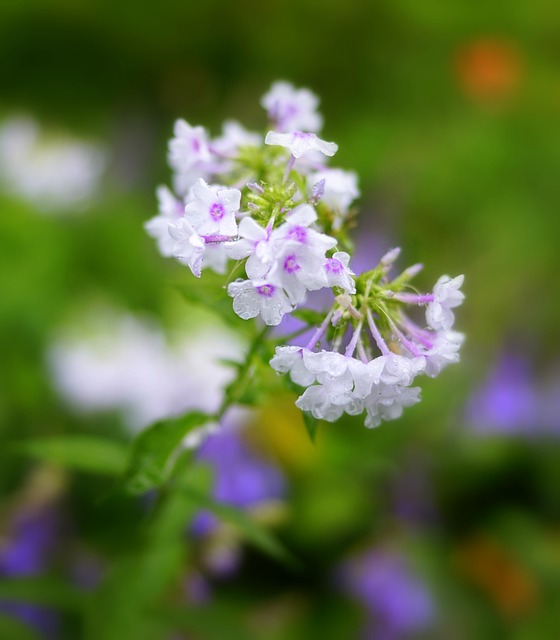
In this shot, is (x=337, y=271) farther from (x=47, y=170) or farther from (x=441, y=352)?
(x=47, y=170)

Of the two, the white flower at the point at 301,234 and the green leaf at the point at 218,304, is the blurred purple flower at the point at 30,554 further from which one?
the white flower at the point at 301,234

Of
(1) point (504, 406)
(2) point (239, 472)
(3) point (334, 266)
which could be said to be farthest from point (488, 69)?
(3) point (334, 266)

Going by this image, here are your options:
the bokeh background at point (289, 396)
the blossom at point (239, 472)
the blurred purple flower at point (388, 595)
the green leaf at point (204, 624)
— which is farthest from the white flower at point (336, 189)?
the blurred purple flower at point (388, 595)

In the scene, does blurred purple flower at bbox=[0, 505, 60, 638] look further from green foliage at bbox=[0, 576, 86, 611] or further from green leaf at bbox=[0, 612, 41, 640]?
green foliage at bbox=[0, 576, 86, 611]

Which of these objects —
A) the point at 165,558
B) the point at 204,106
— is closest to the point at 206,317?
the point at 165,558

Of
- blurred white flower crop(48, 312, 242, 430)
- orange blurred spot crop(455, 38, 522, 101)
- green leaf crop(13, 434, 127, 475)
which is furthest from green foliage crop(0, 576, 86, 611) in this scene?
orange blurred spot crop(455, 38, 522, 101)

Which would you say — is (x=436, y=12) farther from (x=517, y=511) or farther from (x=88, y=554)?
(x=88, y=554)
